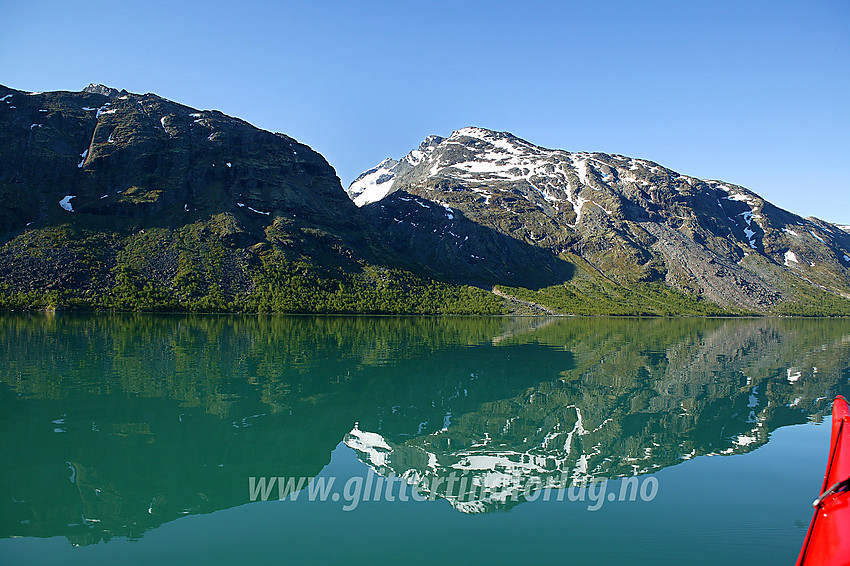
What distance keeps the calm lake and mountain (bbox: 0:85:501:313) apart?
10231 cm

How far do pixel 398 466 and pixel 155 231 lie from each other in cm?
16320

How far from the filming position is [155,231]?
156250 millimetres

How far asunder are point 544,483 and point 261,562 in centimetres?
1014

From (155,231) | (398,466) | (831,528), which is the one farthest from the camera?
(155,231)

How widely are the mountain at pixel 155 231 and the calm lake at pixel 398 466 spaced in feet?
336

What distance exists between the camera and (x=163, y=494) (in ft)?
51.7

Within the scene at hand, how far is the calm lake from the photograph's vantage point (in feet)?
42.6

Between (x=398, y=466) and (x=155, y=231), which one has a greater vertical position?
(x=155, y=231)

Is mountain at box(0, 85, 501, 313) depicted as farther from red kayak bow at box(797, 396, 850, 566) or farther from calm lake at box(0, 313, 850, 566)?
red kayak bow at box(797, 396, 850, 566)

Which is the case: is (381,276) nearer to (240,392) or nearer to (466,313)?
(466,313)

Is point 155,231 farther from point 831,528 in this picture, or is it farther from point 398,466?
point 831,528

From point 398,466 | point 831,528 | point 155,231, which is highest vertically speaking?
point 155,231

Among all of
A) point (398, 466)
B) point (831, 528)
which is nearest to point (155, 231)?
point (398, 466)

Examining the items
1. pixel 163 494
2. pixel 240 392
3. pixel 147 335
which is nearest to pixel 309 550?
→ pixel 163 494
